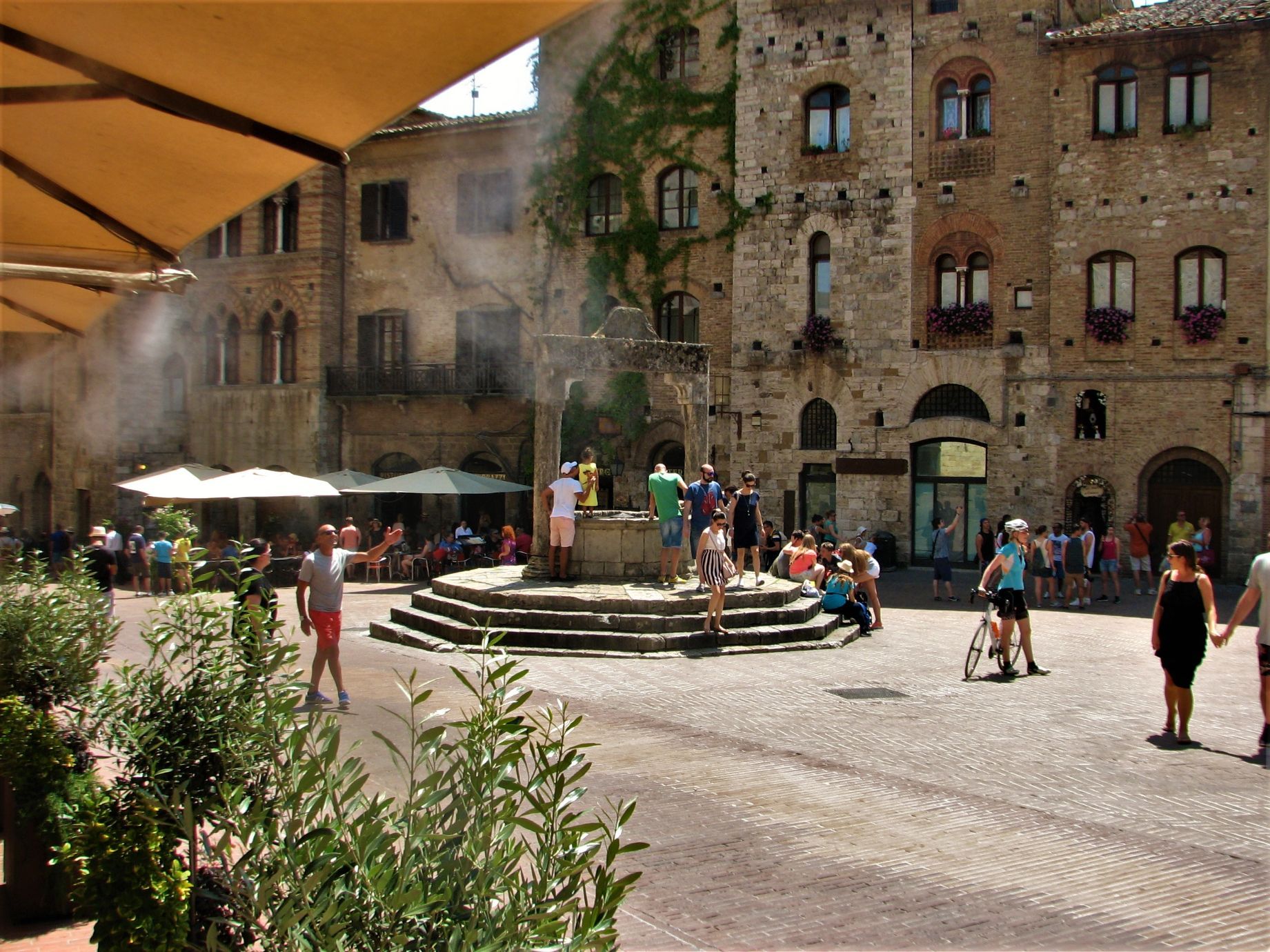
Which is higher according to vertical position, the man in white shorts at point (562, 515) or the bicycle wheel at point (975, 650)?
the man in white shorts at point (562, 515)

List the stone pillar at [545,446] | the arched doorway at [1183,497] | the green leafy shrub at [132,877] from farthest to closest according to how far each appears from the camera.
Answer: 1. the arched doorway at [1183,497]
2. the stone pillar at [545,446]
3. the green leafy shrub at [132,877]

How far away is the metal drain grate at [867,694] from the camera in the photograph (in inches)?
447

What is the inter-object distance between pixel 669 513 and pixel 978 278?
13.2 meters

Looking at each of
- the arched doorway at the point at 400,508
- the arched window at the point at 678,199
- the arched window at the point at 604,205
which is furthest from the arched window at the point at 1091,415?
the arched doorway at the point at 400,508

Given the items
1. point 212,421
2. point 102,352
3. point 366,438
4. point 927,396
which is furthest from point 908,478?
point 102,352

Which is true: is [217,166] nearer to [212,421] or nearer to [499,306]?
[499,306]

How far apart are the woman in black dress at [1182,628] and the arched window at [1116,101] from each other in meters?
17.9

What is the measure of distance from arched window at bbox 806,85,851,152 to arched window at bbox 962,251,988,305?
389cm

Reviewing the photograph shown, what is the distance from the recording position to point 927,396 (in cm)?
2617

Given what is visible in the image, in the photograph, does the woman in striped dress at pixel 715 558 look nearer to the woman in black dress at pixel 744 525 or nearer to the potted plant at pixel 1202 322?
the woman in black dress at pixel 744 525

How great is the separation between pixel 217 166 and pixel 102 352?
3261 centimetres

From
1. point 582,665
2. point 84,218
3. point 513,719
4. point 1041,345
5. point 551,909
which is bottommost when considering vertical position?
point 582,665

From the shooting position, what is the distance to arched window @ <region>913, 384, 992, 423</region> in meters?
25.8

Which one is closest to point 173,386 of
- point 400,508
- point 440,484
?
point 400,508
